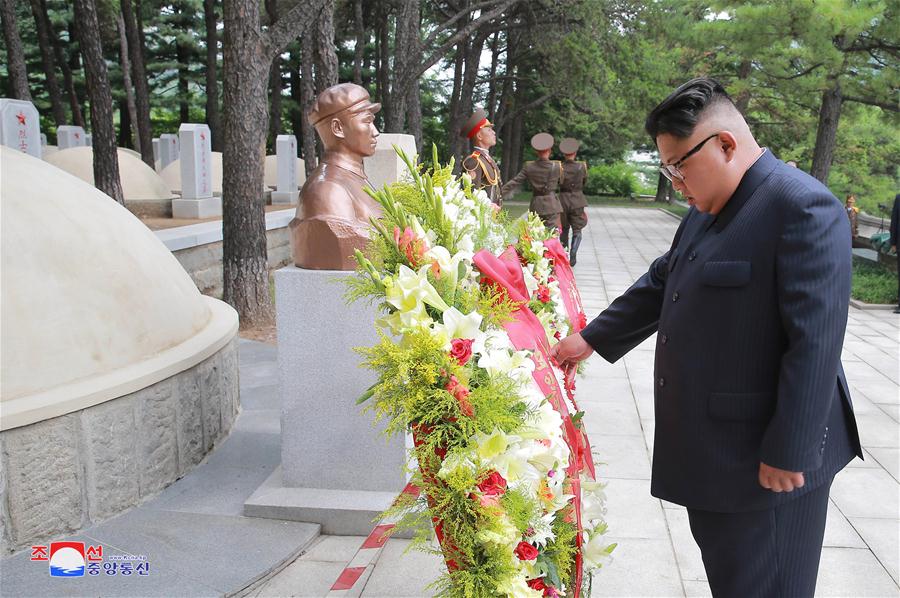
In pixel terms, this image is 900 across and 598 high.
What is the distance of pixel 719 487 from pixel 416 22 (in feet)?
41.9

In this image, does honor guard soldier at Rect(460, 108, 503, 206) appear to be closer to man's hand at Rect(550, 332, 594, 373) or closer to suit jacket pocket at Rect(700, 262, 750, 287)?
man's hand at Rect(550, 332, 594, 373)

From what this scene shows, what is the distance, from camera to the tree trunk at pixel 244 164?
22.6 feet

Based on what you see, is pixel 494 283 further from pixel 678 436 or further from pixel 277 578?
pixel 277 578

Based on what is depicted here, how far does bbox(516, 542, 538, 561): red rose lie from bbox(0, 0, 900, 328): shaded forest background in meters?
6.06

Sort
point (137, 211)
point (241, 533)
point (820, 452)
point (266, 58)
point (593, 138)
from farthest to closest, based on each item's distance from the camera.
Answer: point (593, 138) < point (137, 211) < point (266, 58) < point (241, 533) < point (820, 452)

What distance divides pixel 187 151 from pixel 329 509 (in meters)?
11.4

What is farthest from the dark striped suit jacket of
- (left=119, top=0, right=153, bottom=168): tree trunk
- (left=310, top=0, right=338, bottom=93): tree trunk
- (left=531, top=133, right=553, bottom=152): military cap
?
(left=119, top=0, right=153, bottom=168): tree trunk

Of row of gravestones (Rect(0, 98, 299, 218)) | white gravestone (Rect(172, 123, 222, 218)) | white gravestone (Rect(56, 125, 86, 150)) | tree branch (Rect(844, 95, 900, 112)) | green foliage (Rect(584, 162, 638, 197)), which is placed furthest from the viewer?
green foliage (Rect(584, 162, 638, 197))

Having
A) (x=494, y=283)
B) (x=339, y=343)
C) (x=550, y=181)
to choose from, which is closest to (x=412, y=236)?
(x=494, y=283)

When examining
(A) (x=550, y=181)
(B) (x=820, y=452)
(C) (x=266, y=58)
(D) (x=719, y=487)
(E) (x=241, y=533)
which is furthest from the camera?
(A) (x=550, y=181)

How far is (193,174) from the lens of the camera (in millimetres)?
13438

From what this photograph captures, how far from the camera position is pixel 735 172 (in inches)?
77.4

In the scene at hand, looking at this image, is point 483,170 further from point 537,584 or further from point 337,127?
point 537,584

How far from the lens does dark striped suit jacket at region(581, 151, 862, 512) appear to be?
1.76 meters
